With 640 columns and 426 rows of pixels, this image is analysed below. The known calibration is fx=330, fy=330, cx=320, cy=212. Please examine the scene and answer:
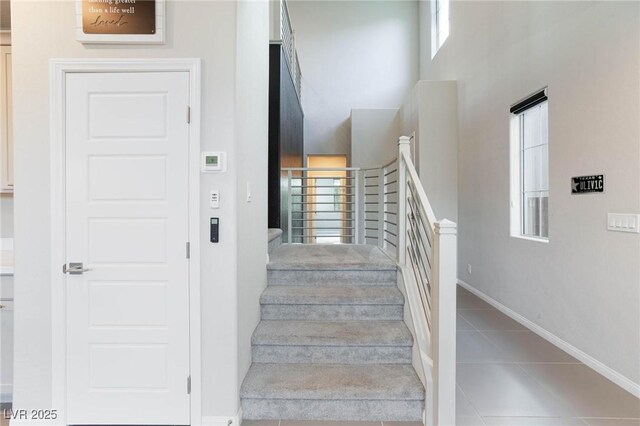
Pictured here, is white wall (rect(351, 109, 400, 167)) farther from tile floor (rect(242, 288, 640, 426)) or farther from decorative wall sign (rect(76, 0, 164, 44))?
decorative wall sign (rect(76, 0, 164, 44))

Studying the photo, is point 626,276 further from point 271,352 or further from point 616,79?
point 271,352

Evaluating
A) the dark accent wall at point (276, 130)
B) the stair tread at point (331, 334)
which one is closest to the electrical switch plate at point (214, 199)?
the stair tread at point (331, 334)

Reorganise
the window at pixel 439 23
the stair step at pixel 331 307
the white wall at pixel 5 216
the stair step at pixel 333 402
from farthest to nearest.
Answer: the window at pixel 439 23 → the stair step at pixel 331 307 → the white wall at pixel 5 216 → the stair step at pixel 333 402

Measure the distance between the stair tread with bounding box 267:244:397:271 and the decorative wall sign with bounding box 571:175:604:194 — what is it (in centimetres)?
165

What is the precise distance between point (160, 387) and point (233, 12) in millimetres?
2231

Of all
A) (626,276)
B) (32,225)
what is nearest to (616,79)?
(626,276)

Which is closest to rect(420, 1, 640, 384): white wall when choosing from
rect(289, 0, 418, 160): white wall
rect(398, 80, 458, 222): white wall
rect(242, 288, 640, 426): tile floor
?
rect(242, 288, 640, 426): tile floor

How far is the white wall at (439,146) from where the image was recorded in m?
5.32

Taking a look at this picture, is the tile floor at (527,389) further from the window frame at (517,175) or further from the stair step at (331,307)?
the window frame at (517,175)

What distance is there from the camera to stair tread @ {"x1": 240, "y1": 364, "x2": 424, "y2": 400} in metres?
2.01

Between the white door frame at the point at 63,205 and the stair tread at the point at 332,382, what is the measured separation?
15.6 inches

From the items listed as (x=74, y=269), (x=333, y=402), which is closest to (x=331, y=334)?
(x=333, y=402)

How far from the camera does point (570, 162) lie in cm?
288

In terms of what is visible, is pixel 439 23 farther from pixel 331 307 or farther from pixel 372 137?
pixel 331 307
